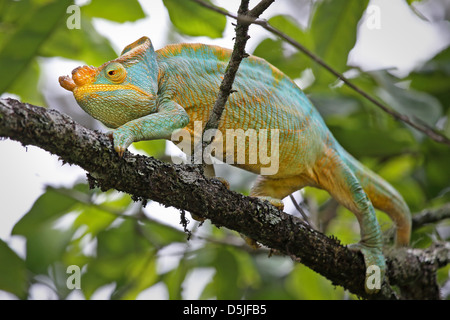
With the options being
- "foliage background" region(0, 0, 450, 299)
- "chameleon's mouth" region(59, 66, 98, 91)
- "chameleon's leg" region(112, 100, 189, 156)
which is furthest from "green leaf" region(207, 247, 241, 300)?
"chameleon's mouth" region(59, 66, 98, 91)

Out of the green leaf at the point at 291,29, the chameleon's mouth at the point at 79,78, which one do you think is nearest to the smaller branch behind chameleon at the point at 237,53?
the chameleon's mouth at the point at 79,78

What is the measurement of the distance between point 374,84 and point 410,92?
32 cm

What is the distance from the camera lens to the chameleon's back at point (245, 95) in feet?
8.44

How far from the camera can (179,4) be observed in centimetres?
254

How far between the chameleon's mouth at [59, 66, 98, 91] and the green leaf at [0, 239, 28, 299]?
83cm

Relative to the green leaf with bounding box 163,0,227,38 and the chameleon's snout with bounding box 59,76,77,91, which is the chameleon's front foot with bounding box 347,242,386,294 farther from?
the chameleon's snout with bounding box 59,76,77,91

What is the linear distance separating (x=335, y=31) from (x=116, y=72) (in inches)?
51.2

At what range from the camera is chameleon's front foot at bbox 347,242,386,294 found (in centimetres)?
282

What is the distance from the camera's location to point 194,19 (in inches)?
102

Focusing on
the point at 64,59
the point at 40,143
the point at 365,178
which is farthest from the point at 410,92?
the point at 40,143

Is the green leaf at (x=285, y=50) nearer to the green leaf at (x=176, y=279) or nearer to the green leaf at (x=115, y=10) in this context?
the green leaf at (x=115, y=10)

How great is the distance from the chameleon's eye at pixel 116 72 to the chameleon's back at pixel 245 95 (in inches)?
8.3

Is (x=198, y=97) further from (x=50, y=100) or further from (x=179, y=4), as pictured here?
(x=50, y=100)
